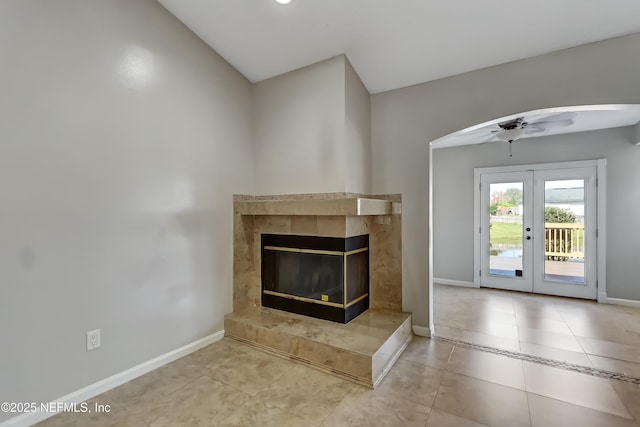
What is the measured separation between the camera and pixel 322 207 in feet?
8.92

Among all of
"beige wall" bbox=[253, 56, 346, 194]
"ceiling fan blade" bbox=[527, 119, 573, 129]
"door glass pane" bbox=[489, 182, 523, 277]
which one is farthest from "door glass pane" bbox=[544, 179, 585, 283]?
"beige wall" bbox=[253, 56, 346, 194]

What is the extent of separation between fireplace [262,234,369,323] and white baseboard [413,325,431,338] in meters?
0.57

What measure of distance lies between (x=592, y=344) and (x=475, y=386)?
1733 millimetres

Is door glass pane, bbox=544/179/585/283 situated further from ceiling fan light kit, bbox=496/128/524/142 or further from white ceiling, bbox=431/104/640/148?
ceiling fan light kit, bbox=496/128/524/142

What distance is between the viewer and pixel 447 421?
1.80 m

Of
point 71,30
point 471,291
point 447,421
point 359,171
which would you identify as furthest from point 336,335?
point 471,291

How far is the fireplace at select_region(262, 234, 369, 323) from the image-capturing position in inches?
114

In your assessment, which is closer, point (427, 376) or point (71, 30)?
point (71, 30)

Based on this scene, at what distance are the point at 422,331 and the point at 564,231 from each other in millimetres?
3346

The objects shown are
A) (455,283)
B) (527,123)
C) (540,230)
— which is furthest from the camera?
(455,283)

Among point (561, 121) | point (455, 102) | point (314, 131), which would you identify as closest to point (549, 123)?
point (561, 121)

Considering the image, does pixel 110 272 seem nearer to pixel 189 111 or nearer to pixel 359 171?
pixel 189 111

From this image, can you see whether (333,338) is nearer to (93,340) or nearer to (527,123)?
(93,340)

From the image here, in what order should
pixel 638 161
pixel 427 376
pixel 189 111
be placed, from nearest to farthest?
pixel 427 376 < pixel 189 111 < pixel 638 161
